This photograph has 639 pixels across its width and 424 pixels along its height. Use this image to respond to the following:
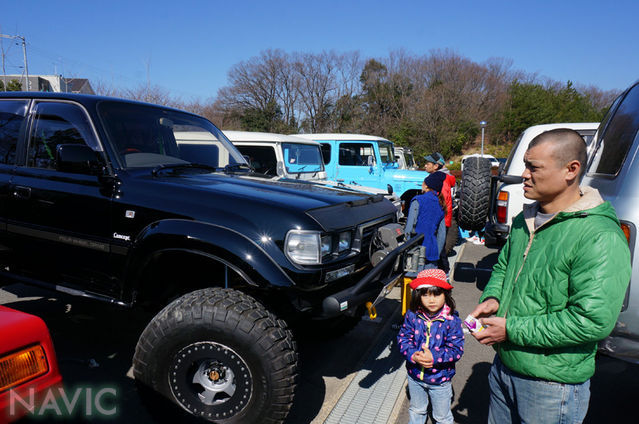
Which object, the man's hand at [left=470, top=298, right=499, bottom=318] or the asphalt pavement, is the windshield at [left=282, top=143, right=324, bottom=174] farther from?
the man's hand at [left=470, top=298, right=499, bottom=318]

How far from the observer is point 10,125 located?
3400 millimetres

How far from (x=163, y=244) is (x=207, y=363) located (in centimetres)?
77

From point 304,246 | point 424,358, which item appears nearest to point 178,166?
point 304,246

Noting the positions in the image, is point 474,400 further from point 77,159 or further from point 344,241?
point 77,159

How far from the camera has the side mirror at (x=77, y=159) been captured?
275 cm

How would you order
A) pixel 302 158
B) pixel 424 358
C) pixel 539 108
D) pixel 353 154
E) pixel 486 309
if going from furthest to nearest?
1. pixel 539 108
2. pixel 353 154
3. pixel 302 158
4. pixel 424 358
5. pixel 486 309

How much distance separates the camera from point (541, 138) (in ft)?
5.48

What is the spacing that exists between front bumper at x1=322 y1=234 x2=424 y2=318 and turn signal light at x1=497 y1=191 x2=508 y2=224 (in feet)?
8.20

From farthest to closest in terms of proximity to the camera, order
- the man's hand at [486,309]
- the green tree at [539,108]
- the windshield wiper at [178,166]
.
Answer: the green tree at [539,108], the windshield wiper at [178,166], the man's hand at [486,309]

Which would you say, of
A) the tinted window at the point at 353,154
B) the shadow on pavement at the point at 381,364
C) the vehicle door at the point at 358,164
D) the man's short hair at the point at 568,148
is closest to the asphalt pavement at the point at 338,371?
the shadow on pavement at the point at 381,364

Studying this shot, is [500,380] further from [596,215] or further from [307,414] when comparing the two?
[307,414]

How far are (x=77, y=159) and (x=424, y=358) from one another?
8.27 ft

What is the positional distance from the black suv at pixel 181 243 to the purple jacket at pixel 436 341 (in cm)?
37

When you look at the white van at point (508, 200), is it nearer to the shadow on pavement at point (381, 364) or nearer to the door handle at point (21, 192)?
the shadow on pavement at point (381, 364)
